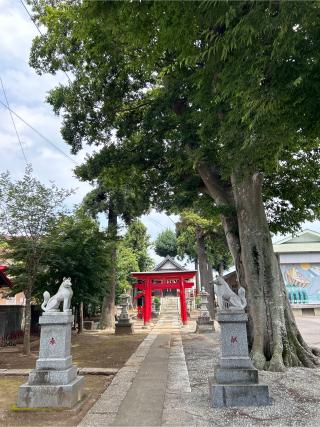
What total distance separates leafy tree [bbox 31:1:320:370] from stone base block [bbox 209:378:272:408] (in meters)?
2.57

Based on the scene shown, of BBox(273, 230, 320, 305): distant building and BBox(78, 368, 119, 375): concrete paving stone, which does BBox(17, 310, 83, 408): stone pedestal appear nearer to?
BBox(78, 368, 119, 375): concrete paving stone

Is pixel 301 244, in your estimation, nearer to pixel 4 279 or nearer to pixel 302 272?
pixel 302 272

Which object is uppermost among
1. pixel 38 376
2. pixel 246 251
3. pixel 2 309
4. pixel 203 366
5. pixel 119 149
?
pixel 119 149

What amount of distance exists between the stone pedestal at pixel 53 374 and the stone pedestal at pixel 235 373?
217 centimetres

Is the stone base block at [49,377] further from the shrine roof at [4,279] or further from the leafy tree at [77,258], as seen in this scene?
the shrine roof at [4,279]

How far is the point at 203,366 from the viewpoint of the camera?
813 centimetres

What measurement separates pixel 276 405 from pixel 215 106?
4996mm

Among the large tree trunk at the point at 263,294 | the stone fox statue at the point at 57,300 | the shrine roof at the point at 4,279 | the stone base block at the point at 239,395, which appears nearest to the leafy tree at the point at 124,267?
the shrine roof at the point at 4,279

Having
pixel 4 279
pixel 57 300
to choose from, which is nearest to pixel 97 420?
pixel 57 300

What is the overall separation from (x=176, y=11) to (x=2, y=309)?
45.3ft

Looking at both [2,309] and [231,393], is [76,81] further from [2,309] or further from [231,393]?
[231,393]

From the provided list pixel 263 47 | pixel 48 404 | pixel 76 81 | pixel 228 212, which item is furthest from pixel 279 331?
pixel 76 81

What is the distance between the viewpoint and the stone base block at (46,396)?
4.92m

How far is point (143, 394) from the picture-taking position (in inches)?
220
